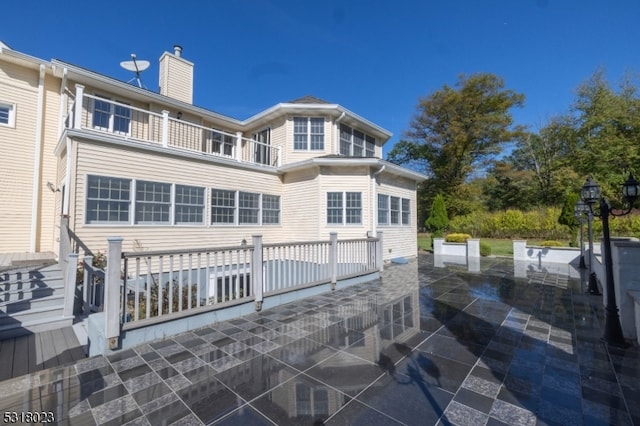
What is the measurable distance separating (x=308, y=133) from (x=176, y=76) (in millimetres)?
6603

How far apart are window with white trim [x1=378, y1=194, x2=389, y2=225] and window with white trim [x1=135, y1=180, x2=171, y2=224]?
764 centimetres

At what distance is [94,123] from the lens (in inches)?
335

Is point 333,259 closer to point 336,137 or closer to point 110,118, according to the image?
point 336,137

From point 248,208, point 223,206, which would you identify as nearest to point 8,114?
point 223,206

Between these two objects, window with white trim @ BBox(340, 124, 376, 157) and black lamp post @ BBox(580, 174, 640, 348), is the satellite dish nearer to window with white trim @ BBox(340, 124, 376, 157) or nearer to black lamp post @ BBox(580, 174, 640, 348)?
window with white trim @ BBox(340, 124, 376, 157)

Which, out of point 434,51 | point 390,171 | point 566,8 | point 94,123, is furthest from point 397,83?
point 94,123

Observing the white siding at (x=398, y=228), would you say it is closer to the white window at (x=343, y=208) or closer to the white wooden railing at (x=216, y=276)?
the white window at (x=343, y=208)

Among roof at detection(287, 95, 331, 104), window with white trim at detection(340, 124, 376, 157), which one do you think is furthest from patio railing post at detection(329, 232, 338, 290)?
roof at detection(287, 95, 331, 104)

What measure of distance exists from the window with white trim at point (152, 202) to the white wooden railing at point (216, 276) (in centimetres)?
129

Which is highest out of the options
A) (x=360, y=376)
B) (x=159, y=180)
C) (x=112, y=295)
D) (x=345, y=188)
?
(x=345, y=188)

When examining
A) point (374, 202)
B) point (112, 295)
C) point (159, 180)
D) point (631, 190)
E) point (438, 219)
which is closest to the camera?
point (112, 295)

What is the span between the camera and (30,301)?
4652 mm

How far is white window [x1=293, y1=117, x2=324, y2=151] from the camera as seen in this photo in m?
11.8

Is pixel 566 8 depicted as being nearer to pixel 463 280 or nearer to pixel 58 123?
pixel 463 280
